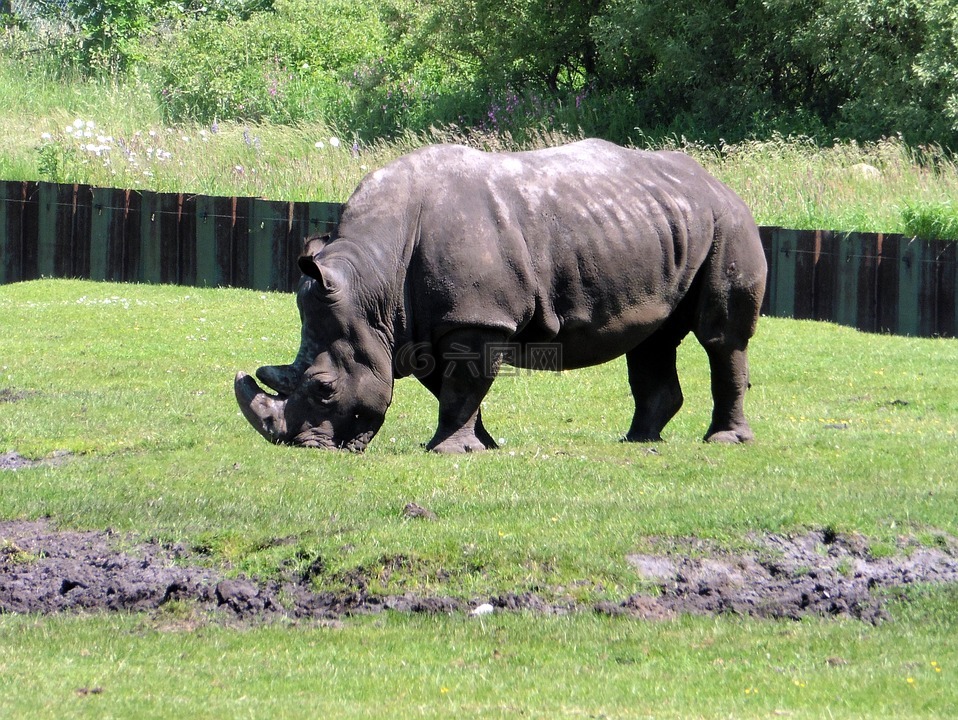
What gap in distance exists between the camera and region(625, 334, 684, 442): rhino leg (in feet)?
37.8

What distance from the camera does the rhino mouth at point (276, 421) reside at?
32.1ft

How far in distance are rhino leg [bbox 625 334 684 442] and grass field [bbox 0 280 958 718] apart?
22cm

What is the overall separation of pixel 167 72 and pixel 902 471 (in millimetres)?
29459

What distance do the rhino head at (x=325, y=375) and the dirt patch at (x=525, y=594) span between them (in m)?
2.05

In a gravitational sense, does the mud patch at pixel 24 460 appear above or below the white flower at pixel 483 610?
above

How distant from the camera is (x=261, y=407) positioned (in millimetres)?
9789

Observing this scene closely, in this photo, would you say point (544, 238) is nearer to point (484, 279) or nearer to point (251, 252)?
point (484, 279)

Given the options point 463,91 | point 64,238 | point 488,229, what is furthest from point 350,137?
point 488,229

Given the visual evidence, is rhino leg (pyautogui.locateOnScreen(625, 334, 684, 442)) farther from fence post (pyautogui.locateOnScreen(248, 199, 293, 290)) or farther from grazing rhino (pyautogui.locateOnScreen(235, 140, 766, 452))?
fence post (pyautogui.locateOnScreen(248, 199, 293, 290))

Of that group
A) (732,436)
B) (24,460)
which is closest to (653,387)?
(732,436)

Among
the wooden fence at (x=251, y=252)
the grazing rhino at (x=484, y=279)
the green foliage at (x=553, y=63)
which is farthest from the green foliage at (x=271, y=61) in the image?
the grazing rhino at (x=484, y=279)

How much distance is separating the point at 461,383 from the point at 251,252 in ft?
40.1

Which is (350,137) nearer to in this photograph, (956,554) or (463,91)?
(463,91)

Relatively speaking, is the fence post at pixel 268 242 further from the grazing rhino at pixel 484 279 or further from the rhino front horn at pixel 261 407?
the rhino front horn at pixel 261 407
